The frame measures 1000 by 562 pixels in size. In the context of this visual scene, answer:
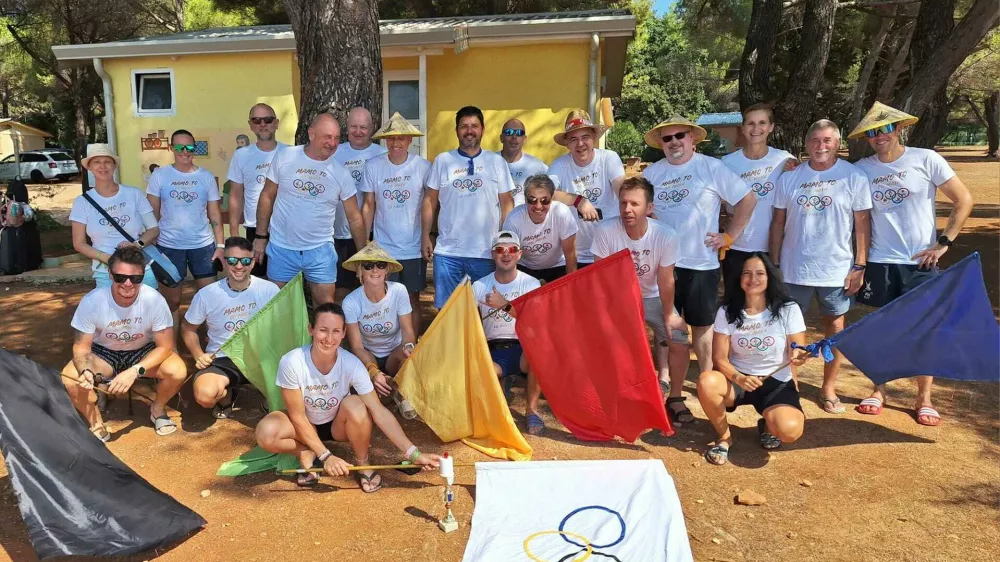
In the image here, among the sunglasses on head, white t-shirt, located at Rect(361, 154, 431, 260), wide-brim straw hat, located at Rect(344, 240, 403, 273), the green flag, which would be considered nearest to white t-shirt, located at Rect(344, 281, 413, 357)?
wide-brim straw hat, located at Rect(344, 240, 403, 273)

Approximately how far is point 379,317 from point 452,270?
31.2 inches

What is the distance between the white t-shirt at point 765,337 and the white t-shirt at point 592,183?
4.73 feet

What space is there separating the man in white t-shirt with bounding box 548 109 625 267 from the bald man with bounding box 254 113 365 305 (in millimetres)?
1759

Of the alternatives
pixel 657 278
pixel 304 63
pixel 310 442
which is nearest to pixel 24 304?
pixel 304 63

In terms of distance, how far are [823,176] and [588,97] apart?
21.7ft

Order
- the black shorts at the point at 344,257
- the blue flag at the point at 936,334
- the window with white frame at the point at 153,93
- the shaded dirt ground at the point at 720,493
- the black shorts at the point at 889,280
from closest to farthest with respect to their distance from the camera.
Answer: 1. the shaded dirt ground at the point at 720,493
2. the blue flag at the point at 936,334
3. the black shorts at the point at 889,280
4. the black shorts at the point at 344,257
5. the window with white frame at the point at 153,93

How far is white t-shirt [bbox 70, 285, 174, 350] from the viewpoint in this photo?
4922 mm

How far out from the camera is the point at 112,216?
566 centimetres

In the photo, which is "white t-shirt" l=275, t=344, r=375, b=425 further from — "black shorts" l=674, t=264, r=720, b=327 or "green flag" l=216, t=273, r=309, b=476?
"black shorts" l=674, t=264, r=720, b=327

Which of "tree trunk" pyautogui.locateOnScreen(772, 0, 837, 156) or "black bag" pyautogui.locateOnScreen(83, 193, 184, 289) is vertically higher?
"tree trunk" pyautogui.locateOnScreen(772, 0, 837, 156)

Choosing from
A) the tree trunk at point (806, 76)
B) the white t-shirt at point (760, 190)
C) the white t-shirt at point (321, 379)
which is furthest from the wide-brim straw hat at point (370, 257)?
the tree trunk at point (806, 76)

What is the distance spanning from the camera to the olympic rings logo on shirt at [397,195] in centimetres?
570

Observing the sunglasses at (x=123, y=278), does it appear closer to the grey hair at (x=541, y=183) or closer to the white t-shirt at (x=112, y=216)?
the white t-shirt at (x=112, y=216)

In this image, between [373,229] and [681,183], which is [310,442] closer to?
[373,229]
